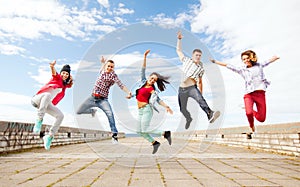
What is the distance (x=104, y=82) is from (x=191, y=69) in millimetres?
1385

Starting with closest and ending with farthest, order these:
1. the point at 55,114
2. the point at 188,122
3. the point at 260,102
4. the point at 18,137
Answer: the point at 188,122, the point at 55,114, the point at 260,102, the point at 18,137

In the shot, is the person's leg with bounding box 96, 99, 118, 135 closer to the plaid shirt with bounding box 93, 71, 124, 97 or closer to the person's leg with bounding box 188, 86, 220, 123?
the plaid shirt with bounding box 93, 71, 124, 97

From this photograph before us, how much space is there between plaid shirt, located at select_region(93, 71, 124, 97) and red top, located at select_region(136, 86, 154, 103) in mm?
360

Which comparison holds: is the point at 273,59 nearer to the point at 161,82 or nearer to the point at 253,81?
the point at 253,81

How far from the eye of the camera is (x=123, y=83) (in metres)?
4.54

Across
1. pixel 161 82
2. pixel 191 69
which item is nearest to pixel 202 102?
pixel 191 69

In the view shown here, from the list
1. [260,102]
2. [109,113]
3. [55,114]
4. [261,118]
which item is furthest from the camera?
[261,118]

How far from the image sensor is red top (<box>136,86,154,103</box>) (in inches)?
185

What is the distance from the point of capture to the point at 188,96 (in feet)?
15.3

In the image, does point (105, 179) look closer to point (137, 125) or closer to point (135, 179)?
point (135, 179)

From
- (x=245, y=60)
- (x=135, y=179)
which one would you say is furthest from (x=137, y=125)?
(x=245, y=60)

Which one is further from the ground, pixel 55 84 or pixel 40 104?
pixel 55 84

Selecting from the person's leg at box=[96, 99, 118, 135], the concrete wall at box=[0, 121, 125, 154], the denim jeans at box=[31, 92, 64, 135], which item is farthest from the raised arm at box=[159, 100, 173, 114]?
the concrete wall at box=[0, 121, 125, 154]

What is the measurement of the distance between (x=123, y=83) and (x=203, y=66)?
1.32 m
